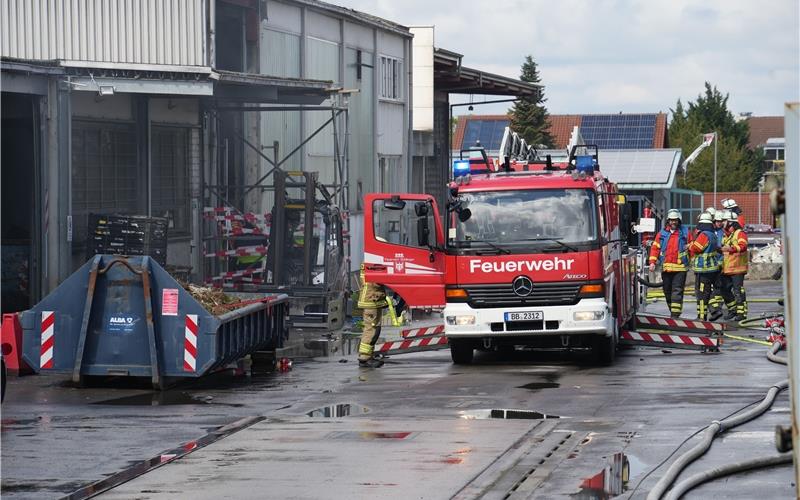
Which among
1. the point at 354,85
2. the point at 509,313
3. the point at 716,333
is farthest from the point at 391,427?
the point at 354,85

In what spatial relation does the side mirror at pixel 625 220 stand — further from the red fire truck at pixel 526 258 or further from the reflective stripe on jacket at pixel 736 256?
the reflective stripe on jacket at pixel 736 256

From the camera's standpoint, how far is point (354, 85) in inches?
1358

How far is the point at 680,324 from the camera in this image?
20.2 metres

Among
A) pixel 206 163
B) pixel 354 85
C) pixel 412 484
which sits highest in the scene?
pixel 354 85

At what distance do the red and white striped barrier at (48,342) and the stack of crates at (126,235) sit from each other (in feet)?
23.9

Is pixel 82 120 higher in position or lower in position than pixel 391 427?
higher

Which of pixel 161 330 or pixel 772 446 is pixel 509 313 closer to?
pixel 161 330

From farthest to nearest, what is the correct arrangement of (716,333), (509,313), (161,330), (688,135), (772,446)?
(688,135) → (716,333) → (509,313) → (161,330) → (772,446)

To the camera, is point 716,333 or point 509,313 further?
point 716,333

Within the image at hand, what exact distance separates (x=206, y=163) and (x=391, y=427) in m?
15.6

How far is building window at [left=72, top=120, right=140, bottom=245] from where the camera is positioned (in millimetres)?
23312

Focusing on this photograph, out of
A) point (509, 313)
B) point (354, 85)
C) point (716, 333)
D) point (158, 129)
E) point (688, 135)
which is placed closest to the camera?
point (509, 313)

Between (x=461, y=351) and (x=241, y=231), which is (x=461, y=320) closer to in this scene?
(x=461, y=351)

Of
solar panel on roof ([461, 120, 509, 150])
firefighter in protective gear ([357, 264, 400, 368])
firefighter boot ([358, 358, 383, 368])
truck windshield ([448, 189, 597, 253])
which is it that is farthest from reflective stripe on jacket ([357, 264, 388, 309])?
solar panel on roof ([461, 120, 509, 150])
